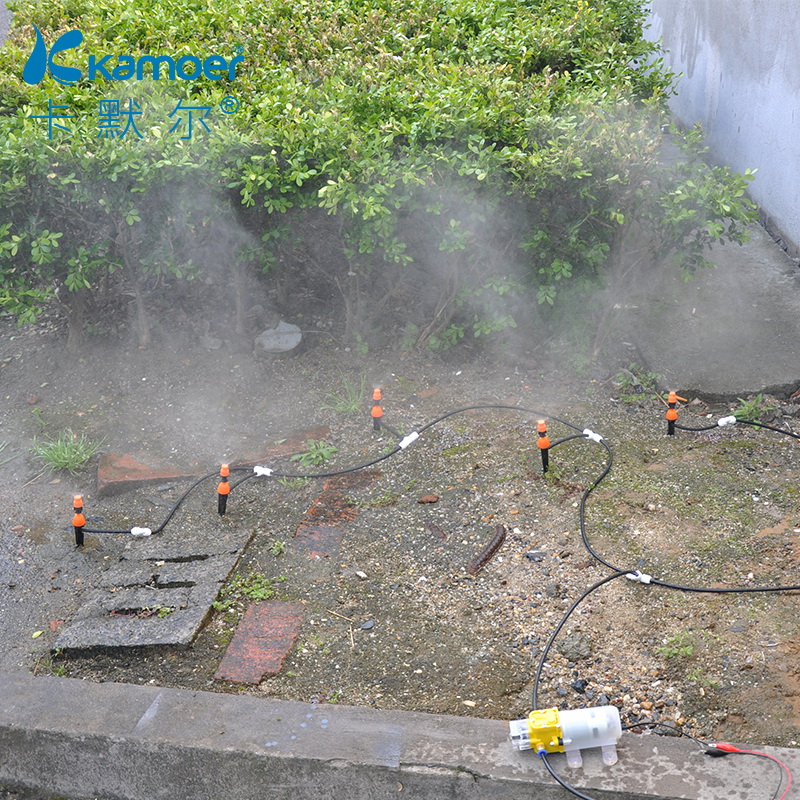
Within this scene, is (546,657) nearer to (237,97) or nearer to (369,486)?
(369,486)

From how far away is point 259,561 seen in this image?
12.9 feet

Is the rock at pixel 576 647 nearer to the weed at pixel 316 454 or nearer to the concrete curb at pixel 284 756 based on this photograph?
the concrete curb at pixel 284 756

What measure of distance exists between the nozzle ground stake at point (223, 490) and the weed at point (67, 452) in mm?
942

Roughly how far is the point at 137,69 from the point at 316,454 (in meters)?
3.07

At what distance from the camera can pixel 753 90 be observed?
7.10 meters

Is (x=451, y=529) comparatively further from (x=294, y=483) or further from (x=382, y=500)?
(x=294, y=483)

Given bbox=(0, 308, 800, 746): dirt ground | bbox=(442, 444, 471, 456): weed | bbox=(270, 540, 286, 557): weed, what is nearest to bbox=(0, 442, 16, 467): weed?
bbox=(0, 308, 800, 746): dirt ground

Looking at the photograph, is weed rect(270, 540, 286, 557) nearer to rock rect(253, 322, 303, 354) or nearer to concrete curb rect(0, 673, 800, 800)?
concrete curb rect(0, 673, 800, 800)

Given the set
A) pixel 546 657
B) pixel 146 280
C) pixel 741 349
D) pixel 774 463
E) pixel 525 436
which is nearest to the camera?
pixel 546 657

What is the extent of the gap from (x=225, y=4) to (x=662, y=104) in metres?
3.40

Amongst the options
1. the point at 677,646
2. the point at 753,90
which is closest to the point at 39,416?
the point at 677,646

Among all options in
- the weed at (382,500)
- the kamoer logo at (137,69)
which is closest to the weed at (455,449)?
the weed at (382,500)

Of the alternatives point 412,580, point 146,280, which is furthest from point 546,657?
point 146,280

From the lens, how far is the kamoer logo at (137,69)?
5910 millimetres
